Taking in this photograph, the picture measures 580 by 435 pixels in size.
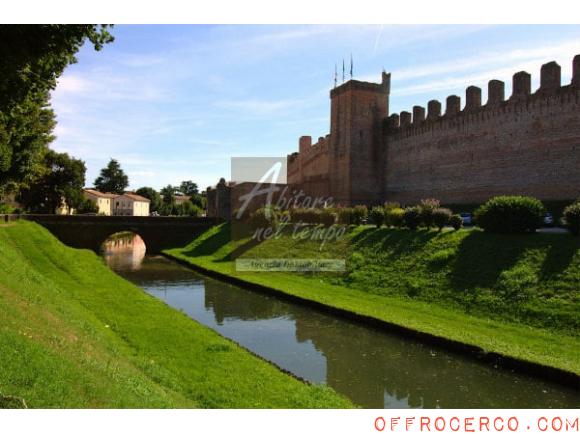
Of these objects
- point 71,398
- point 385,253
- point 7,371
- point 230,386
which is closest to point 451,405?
point 230,386

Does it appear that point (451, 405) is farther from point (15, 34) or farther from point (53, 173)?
point (53, 173)

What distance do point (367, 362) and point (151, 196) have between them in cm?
10396

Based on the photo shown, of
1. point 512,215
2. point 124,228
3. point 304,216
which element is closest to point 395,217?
point 512,215

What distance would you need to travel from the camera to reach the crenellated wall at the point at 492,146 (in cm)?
2678

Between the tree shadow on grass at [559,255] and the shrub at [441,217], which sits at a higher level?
the shrub at [441,217]

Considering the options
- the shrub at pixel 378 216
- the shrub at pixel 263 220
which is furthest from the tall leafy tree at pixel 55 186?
the shrub at pixel 378 216

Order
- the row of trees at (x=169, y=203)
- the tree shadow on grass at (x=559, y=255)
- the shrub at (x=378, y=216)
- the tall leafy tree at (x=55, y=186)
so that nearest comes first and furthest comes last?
1. the tree shadow on grass at (x=559, y=255)
2. the shrub at (x=378, y=216)
3. the tall leafy tree at (x=55, y=186)
4. the row of trees at (x=169, y=203)

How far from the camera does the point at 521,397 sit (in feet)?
29.6

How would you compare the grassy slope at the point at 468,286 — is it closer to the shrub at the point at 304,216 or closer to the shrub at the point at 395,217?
the shrub at the point at 395,217

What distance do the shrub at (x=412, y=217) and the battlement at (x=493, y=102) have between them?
11220 millimetres

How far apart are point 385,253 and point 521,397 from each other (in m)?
12.7

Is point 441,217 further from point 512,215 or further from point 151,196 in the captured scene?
point 151,196

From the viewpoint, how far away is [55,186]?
2205 inches

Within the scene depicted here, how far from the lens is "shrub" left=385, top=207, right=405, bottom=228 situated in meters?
24.4
